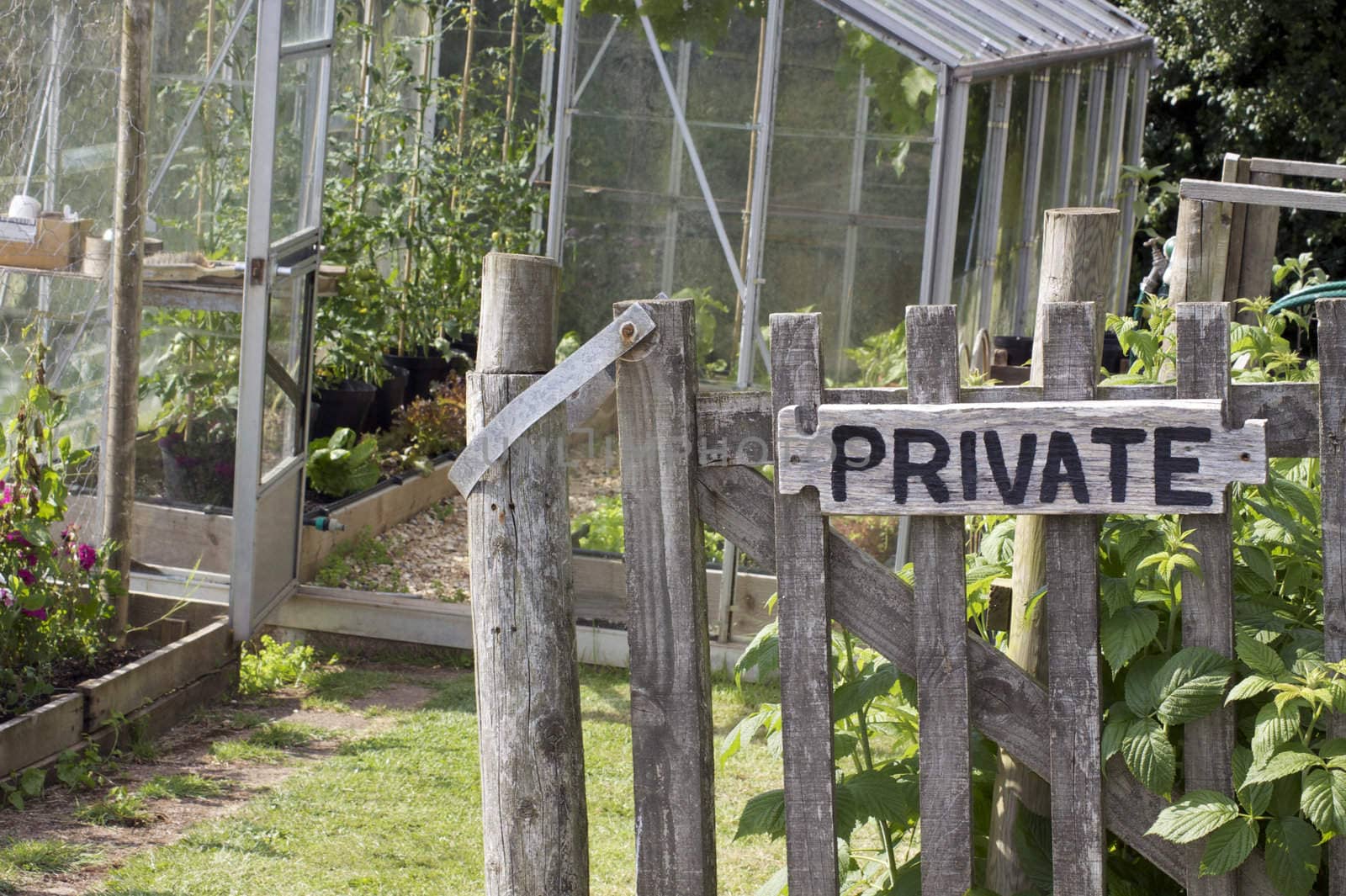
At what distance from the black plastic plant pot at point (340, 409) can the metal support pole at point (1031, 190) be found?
346 centimetres

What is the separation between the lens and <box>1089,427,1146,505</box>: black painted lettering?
6.35ft

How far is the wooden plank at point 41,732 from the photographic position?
3.90 metres

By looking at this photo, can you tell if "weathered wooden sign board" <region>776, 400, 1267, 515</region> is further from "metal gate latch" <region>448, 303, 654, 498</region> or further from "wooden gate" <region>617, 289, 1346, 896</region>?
"metal gate latch" <region>448, 303, 654, 498</region>

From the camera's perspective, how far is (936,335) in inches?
77.9

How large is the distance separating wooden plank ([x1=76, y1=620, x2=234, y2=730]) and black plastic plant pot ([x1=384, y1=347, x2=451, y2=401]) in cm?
324

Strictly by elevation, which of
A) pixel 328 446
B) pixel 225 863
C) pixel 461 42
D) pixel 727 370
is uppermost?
pixel 461 42

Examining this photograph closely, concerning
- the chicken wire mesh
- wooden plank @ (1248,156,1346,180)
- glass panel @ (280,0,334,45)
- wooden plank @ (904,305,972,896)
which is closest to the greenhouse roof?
wooden plank @ (1248,156,1346,180)

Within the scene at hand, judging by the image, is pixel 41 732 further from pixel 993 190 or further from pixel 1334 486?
pixel 993 190

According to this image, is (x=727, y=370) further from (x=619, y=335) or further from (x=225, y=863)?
(x=619, y=335)

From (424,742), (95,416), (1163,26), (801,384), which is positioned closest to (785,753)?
(801,384)

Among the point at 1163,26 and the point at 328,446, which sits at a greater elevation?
the point at 1163,26

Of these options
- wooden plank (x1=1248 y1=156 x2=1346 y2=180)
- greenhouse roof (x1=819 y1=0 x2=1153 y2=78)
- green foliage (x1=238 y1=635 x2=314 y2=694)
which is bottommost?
green foliage (x1=238 y1=635 x2=314 y2=694)

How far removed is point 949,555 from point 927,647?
0.14 meters

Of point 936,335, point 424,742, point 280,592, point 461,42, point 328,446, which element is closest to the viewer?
point 936,335
